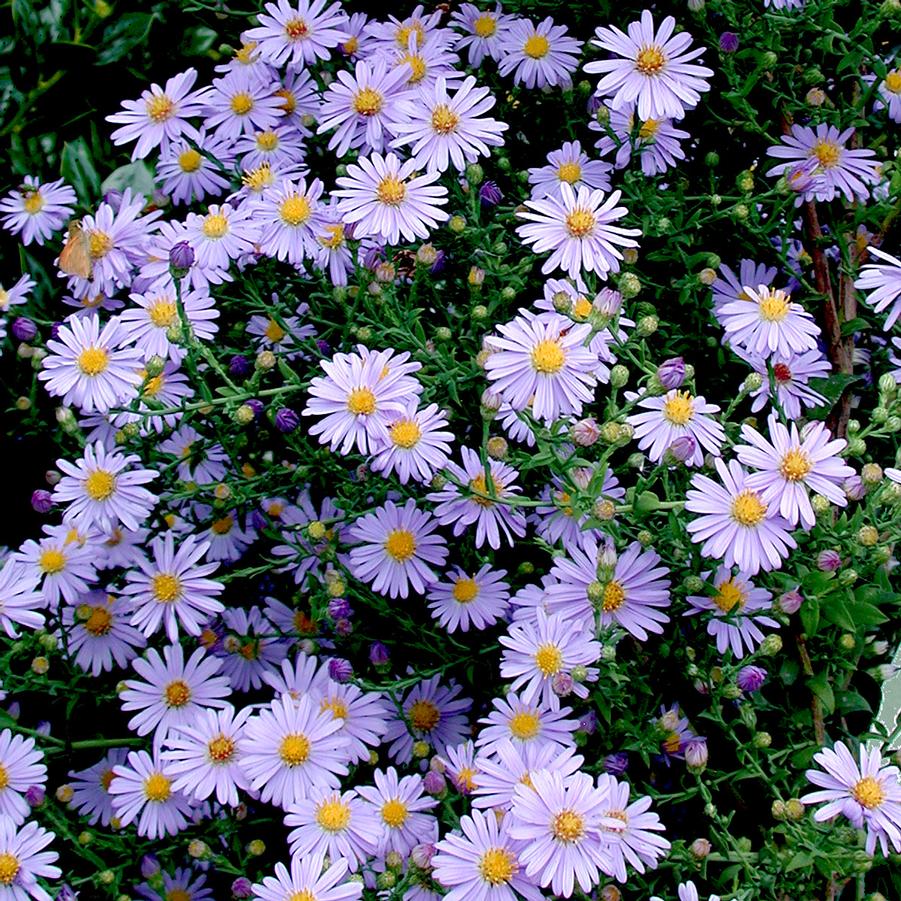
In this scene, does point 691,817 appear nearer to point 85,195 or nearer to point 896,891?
point 896,891

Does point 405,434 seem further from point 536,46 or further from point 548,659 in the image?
point 536,46

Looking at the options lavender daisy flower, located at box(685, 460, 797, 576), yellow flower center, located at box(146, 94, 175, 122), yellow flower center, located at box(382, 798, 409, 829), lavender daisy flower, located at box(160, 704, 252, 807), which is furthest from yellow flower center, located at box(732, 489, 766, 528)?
yellow flower center, located at box(146, 94, 175, 122)

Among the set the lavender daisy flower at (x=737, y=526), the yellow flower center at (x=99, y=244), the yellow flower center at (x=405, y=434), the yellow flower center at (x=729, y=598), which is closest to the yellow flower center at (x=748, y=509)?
the lavender daisy flower at (x=737, y=526)

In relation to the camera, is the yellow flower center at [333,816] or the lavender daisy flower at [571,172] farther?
the lavender daisy flower at [571,172]

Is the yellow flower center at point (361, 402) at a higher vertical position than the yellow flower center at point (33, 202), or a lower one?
lower

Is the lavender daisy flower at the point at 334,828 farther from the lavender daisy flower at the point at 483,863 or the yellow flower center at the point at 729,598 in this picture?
the yellow flower center at the point at 729,598

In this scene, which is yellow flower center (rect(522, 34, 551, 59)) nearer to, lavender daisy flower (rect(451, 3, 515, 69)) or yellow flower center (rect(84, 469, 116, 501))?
lavender daisy flower (rect(451, 3, 515, 69))
